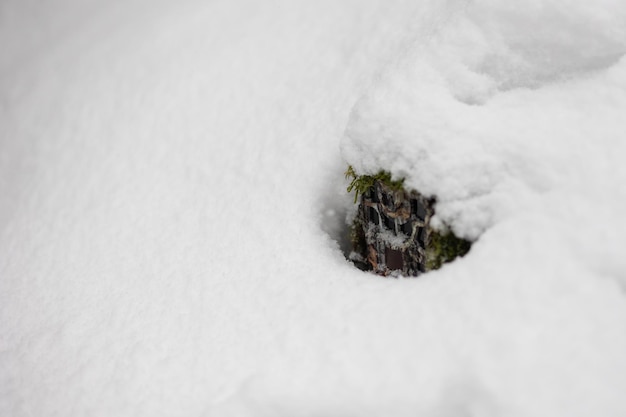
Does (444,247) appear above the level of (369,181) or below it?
below

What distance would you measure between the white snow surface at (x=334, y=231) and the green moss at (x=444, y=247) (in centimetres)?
8

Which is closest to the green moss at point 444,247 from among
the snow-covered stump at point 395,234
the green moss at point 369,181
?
the snow-covered stump at point 395,234

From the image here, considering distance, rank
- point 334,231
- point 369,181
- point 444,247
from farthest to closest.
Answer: point 334,231
point 369,181
point 444,247

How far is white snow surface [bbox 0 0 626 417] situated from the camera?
2.13m

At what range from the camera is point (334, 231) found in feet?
11.4

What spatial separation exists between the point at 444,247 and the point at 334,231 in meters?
1.04

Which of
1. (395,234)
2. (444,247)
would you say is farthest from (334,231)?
(444,247)

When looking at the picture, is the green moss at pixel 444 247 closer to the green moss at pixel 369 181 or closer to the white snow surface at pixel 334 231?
the white snow surface at pixel 334 231

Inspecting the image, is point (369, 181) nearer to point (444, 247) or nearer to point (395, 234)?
point (395, 234)

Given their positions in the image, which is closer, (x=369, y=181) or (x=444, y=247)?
(x=444, y=247)

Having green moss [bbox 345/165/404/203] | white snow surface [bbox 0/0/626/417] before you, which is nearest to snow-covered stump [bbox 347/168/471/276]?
green moss [bbox 345/165/404/203]

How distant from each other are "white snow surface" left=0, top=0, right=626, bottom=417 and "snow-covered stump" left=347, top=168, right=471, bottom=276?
106mm

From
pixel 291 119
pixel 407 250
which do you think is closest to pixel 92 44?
pixel 291 119

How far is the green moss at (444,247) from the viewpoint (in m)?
2.56
